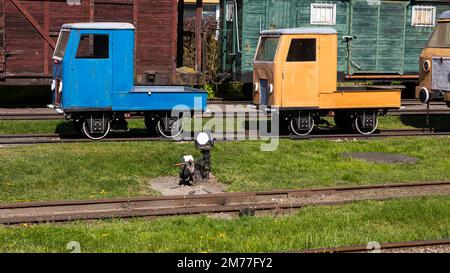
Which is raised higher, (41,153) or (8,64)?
(8,64)

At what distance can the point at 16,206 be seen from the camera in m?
9.14

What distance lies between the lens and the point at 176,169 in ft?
40.1

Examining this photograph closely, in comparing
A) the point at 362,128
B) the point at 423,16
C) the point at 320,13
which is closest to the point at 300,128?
the point at 362,128

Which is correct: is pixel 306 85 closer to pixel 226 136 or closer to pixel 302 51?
pixel 302 51

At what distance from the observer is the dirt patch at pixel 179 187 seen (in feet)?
35.4

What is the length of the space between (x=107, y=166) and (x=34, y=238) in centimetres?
424

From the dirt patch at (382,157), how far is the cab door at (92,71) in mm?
5219

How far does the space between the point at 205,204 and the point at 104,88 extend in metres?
5.63

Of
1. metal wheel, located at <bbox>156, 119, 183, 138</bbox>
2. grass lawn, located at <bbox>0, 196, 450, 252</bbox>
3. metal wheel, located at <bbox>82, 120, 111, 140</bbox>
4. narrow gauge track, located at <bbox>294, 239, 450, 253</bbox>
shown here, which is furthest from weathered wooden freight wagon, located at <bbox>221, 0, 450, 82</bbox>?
narrow gauge track, located at <bbox>294, 239, 450, 253</bbox>

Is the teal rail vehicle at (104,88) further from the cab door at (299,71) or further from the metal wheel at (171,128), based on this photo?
the cab door at (299,71)

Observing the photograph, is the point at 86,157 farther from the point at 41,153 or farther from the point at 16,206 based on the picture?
the point at 16,206

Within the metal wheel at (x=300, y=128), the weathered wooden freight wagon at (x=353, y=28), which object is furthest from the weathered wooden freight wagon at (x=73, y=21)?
the metal wheel at (x=300, y=128)

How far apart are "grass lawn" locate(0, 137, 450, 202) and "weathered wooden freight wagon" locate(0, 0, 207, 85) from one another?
613 cm
